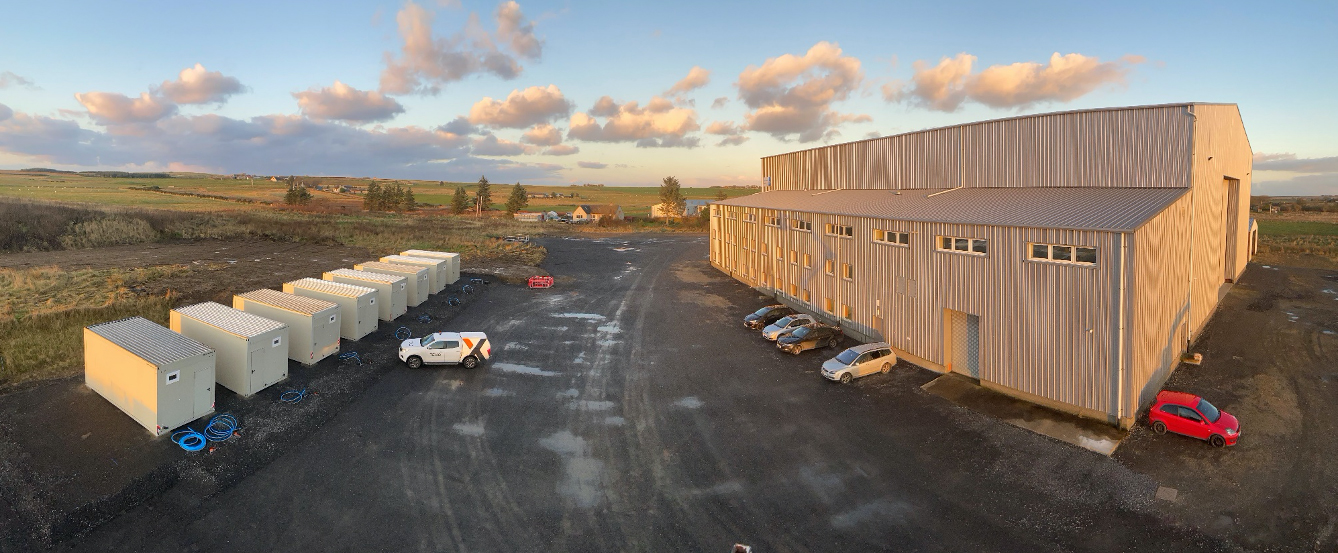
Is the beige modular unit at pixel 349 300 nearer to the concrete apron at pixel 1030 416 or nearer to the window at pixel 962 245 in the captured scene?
the concrete apron at pixel 1030 416

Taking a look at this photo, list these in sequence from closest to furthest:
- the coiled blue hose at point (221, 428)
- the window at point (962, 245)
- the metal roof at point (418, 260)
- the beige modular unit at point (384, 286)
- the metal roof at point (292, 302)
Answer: the coiled blue hose at point (221, 428) → the window at point (962, 245) → the metal roof at point (292, 302) → the beige modular unit at point (384, 286) → the metal roof at point (418, 260)

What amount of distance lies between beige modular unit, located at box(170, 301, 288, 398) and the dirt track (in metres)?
15.7

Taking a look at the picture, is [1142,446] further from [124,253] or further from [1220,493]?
[124,253]

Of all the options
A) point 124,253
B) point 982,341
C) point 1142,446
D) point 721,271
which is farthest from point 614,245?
point 1142,446

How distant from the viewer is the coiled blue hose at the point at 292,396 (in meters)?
19.5

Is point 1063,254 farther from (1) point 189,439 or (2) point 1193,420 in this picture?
(1) point 189,439

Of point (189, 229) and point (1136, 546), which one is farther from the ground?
point (189, 229)

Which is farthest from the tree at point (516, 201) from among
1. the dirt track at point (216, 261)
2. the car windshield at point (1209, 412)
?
the car windshield at point (1209, 412)

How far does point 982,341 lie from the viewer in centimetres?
2175

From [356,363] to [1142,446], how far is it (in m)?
27.5

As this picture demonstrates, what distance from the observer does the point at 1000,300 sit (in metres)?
20.7

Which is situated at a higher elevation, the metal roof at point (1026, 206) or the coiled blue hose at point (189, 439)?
the metal roof at point (1026, 206)

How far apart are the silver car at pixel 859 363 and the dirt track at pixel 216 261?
112 ft

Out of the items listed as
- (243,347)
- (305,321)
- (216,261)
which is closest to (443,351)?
(305,321)
